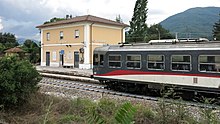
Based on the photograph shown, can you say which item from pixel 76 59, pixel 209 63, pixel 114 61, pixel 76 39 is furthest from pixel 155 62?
pixel 76 39

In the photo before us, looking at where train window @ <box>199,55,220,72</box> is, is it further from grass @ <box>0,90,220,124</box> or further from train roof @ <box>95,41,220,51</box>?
grass @ <box>0,90,220,124</box>

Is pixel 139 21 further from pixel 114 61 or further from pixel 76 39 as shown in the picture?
pixel 114 61

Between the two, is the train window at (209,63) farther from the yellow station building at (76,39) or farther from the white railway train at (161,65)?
the yellow station building at (76,39)

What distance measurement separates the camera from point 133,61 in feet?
46.8

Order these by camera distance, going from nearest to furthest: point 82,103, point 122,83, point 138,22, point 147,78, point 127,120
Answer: point 127,120 < point 82,103 < point 147,78 < point 122,83 < point 138,22

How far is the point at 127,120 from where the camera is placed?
5.82 ft

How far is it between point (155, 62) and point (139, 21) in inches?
1684

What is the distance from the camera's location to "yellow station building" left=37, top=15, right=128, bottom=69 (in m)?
32.7

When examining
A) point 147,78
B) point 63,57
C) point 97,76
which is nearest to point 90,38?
point 63,57

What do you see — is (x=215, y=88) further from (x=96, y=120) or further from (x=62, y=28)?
(x=62, y=28)

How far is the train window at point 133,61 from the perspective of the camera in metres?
14.0

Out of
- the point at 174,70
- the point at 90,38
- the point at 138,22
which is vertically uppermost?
the point at 138,22

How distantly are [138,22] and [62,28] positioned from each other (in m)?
23.1

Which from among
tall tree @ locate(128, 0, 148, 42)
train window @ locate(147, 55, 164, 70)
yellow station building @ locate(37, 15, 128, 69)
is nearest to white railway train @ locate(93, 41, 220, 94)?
train window @ locate(147, 55, 164, 70)
